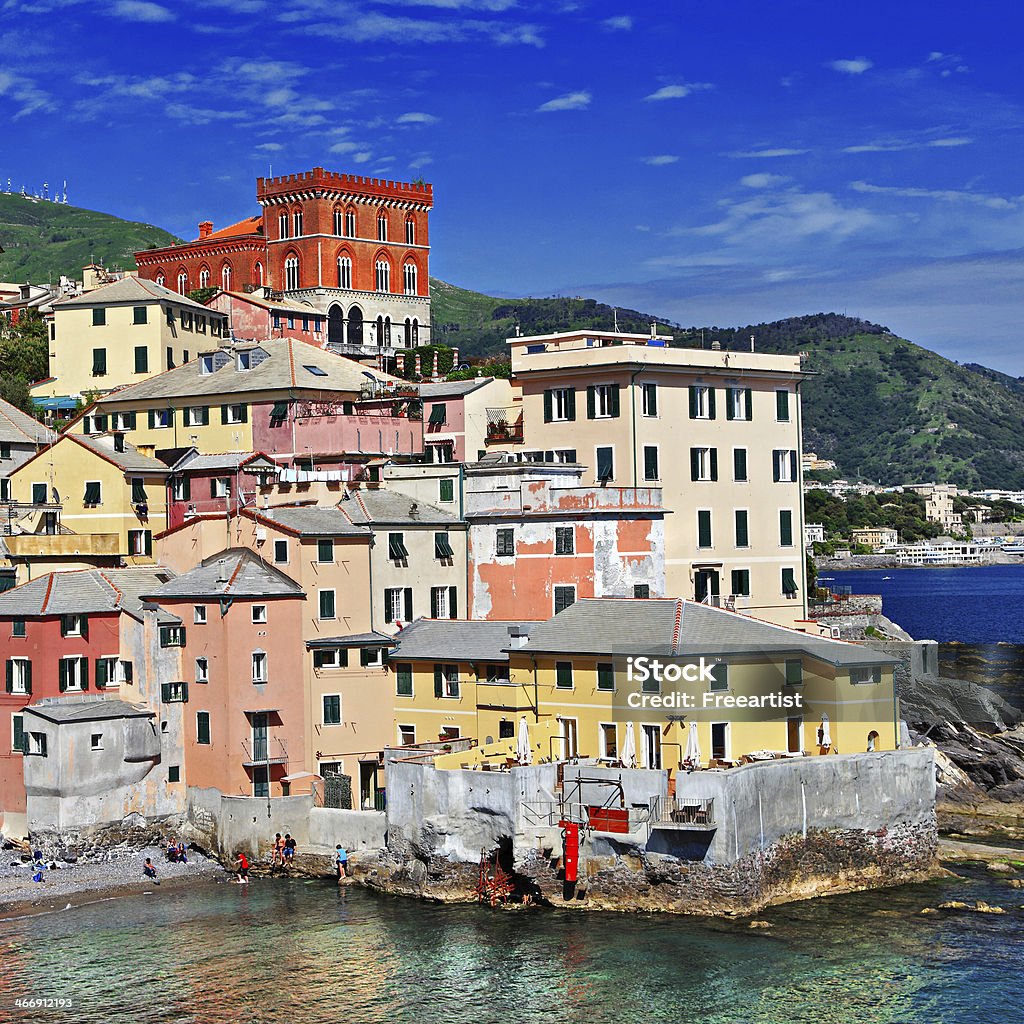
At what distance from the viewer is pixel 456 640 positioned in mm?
70688

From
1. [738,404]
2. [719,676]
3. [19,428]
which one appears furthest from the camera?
[19,428]

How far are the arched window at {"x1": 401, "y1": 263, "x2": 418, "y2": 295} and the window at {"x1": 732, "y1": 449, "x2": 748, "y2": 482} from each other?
273 feet

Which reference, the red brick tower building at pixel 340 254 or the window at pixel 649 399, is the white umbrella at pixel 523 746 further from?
the red brick tower building at pixel 340 254

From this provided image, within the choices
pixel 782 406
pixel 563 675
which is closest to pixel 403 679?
pixel 563 675

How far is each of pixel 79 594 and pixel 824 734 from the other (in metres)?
33.1

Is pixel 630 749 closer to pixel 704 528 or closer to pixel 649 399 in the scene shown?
pixel 704 528

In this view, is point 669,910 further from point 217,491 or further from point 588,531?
point 217,491

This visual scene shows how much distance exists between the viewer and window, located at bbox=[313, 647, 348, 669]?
70500 mm

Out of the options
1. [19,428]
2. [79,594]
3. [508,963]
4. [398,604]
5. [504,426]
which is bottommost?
[508,963]

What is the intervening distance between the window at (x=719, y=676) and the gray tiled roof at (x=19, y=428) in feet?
161

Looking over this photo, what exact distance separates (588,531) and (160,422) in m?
29.9

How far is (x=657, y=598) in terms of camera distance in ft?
227

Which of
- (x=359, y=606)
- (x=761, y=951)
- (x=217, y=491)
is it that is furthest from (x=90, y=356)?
(x=761, y=951)

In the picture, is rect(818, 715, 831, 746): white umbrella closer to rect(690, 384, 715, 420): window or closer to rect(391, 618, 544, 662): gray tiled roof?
rect(391, 618, 544, 662): gray tiled roof
